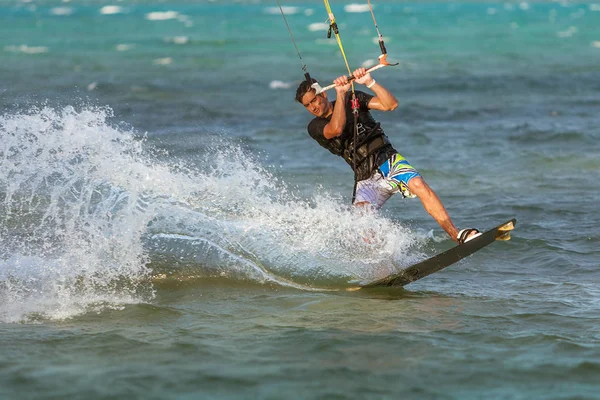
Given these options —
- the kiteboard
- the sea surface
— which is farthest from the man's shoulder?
the kiteboard

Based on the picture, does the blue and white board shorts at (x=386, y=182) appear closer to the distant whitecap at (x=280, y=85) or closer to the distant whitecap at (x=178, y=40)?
the distant whitecap at (x=280, y=85)

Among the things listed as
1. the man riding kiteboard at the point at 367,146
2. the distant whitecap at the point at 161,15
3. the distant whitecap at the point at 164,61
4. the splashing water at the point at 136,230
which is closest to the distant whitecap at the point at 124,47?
the distant whitecap at the point at 164,61

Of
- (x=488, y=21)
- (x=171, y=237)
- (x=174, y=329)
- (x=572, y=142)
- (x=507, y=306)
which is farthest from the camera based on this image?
(x=488, y=21)

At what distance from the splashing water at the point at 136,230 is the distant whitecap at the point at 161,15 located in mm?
58491

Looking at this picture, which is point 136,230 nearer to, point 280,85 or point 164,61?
point 280,85

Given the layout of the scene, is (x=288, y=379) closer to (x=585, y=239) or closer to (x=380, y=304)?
(x=380, y=304)

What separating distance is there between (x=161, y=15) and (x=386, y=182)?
64.6 metres

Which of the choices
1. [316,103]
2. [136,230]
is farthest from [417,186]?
[136,230]

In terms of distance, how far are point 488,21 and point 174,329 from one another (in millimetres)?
56172

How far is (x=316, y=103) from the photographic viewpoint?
753 centimetres

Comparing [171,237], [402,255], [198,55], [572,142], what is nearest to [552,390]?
[402,255]

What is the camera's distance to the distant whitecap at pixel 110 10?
7250 cm

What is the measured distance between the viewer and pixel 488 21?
195 ft

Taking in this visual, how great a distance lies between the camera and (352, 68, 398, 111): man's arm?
7.20m
